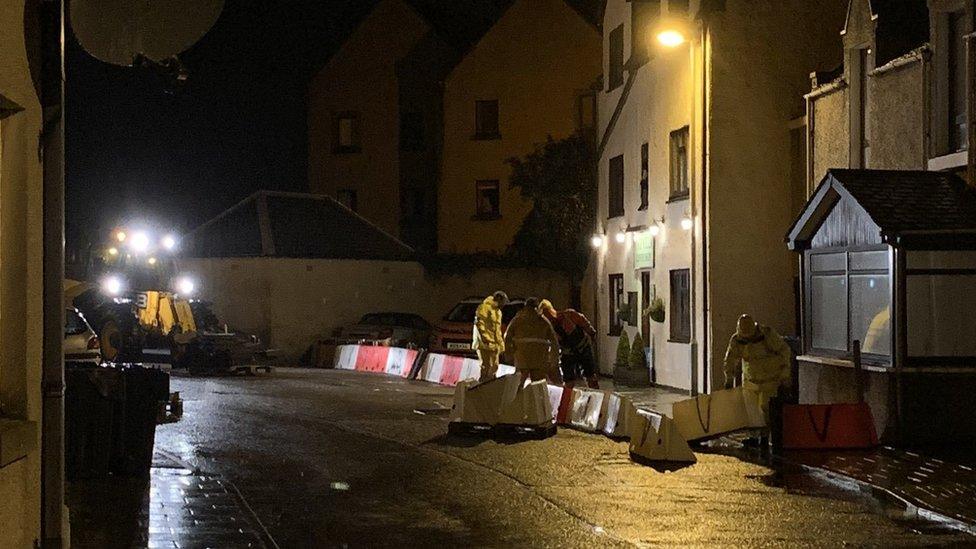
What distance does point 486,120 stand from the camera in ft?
→ 152

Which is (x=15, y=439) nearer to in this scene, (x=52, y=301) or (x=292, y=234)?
(x=52, y=301)

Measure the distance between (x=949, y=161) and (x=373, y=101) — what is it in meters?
31.9

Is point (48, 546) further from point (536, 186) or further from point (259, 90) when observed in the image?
point (259, 90)

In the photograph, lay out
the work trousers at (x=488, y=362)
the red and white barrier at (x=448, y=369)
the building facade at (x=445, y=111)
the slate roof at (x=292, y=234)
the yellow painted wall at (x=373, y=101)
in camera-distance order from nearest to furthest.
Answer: the work trousers at (x=488, y=362), the red and white barrier at (x=448, y=369), the slate roof at (x=292, y=234), the building facade at (x=445, y=111), the yellow painted wall at (x=373, y=101)

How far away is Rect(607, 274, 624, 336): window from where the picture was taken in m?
31.2

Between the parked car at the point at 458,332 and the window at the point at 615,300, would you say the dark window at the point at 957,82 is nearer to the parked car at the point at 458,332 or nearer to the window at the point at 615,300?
the window at the point at 615,300

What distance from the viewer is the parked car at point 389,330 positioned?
118ft

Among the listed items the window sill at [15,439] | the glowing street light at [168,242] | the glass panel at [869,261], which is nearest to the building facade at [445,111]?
the glowing street light at [168,242]

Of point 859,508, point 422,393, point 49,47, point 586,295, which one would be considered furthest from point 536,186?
point 49,47

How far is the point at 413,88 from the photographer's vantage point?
48.0 metres

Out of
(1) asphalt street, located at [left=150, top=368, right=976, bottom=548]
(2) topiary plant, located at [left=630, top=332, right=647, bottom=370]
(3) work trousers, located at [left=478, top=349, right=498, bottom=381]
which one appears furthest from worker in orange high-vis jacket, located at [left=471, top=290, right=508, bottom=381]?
(2) topiary plant, located at [left=630, top=332, right=647, bottom=370]

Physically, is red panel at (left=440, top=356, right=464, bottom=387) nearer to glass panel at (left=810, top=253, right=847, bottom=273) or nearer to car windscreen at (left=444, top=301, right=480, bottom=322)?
car windscreen at (left=444, top=301, right=480, bottom=322)

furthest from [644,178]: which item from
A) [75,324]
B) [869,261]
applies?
[75,324]

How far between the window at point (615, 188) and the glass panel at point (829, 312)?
40.2 feet
